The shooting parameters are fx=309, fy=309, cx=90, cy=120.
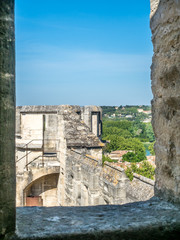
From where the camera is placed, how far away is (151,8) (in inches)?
112

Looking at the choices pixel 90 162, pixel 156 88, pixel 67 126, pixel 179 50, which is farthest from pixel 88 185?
pixel 179 50

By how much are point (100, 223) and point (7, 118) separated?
918 mm

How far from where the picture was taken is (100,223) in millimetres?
2057

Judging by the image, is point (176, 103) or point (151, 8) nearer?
point (176, 103)

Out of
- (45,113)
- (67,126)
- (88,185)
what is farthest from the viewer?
(45,113)

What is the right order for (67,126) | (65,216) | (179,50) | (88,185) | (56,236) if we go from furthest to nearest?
(67,126) → (88,185) → (179,50) → (65,216) → (56,236)

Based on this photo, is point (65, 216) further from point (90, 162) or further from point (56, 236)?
point (90, 162)

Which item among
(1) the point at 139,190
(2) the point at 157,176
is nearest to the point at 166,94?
(2) the point at 157,176

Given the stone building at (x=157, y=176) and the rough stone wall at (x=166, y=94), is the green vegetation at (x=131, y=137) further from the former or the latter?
the stone building at (x=157, y=176)

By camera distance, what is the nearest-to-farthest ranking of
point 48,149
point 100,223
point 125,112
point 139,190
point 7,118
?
point 7,118 < point 100,223 < point 139,190 < point 48,149 < point 125,112

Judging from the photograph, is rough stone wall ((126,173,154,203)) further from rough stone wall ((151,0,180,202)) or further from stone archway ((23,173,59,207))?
stone archway ((23,173,59,207))

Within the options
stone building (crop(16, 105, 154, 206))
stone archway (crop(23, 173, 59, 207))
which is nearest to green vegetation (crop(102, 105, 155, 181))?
stone building (crop(16, 105, 154, 206))

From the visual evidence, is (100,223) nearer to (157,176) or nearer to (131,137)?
(157,176)

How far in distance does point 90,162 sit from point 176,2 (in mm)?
5159
